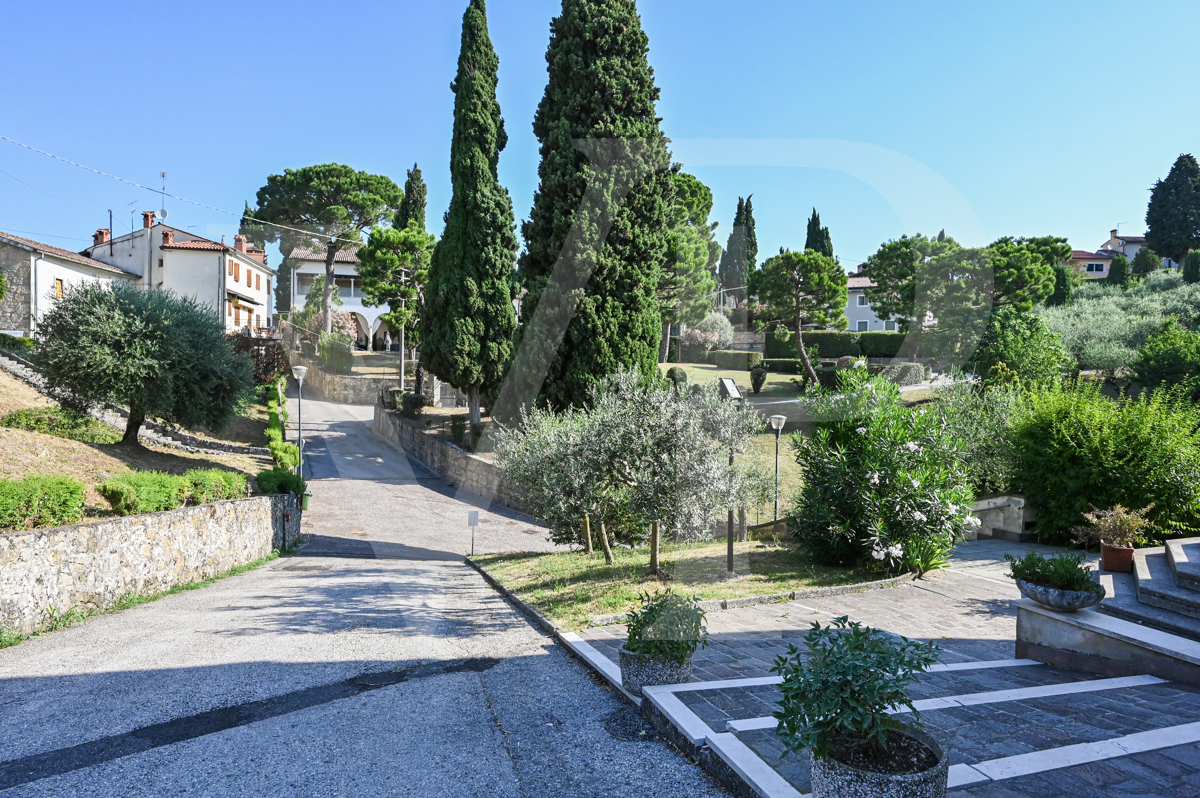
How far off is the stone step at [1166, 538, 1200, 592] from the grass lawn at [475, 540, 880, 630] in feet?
12.2

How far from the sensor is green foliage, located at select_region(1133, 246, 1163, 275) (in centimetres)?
5006

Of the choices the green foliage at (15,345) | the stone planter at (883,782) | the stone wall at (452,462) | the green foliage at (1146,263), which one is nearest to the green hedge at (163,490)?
the stone wall at (452,462)

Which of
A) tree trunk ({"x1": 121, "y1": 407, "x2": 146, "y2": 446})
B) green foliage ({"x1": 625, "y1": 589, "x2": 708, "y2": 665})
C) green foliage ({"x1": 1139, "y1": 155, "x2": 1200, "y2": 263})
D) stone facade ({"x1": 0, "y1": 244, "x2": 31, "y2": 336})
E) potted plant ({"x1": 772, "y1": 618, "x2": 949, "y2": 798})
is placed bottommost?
green foliage ({"x1": 625, "y1": 589, "x2": 708, "y2": 665})

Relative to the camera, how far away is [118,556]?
10.0 metres

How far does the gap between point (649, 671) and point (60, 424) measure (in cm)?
1932

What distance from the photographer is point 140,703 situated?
607cm

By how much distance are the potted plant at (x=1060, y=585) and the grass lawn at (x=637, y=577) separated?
3.74 meters

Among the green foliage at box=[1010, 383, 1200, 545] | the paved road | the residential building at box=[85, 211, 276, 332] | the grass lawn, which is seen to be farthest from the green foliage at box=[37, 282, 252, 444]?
the residential building at box=[85, 211, 276, 332]

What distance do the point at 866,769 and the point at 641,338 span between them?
18127 mm

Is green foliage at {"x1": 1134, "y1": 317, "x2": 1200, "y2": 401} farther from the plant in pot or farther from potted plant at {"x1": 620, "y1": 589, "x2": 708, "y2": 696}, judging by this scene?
→ potted plant at {"x1": 620, "y1": 589, "x2": 708, "y2": 696}

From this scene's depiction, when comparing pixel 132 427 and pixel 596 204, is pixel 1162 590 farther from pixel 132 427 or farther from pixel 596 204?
pixel 132 427

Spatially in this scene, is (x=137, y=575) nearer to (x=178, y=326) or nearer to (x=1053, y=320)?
(x=178, y=326)

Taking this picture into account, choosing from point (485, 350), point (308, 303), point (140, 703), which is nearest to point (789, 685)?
point (140, 703)

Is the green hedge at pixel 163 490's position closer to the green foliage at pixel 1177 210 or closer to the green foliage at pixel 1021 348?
the green foliage at pixel 1021 348
